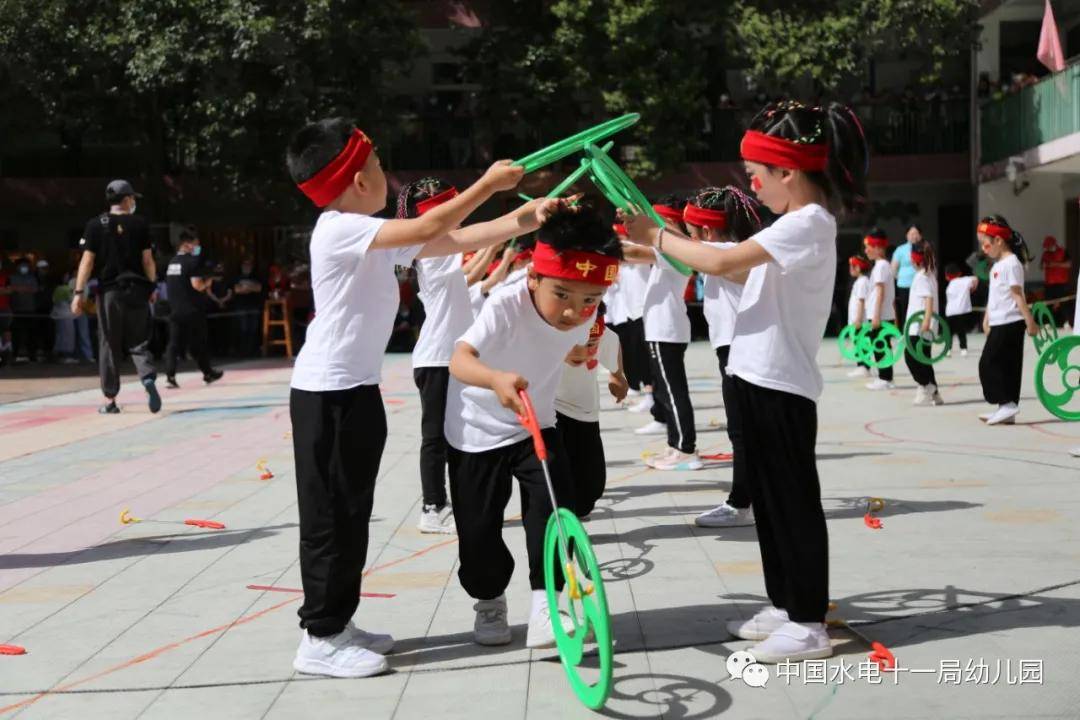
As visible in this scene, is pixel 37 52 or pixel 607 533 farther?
pixel 37 52

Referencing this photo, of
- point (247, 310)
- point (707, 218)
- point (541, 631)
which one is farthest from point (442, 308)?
point (247, 310)

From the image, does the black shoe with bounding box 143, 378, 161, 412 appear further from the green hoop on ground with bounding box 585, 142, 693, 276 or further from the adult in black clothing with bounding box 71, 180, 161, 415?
the green hoop on ground with bounding box 585, 142, 693, 276

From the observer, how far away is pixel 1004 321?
10859 mm

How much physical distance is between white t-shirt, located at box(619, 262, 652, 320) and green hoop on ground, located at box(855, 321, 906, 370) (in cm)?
320

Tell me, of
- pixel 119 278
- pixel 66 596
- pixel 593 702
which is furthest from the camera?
pixel 119 278

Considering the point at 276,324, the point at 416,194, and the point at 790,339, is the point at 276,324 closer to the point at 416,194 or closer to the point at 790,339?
the point at 416,194

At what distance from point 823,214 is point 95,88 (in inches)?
936

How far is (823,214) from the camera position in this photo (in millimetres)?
4469

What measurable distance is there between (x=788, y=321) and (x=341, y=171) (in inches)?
61.4

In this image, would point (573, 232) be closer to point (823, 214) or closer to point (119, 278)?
point (823, 214)

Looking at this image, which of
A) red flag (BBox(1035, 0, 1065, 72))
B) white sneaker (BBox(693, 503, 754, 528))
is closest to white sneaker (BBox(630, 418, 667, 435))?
white sneaker (BBox(693, 503, 754, 528))

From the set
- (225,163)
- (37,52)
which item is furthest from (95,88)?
(225,163)

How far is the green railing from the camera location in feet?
77.9

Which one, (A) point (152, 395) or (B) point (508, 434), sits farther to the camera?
(A) point (152, 395)
